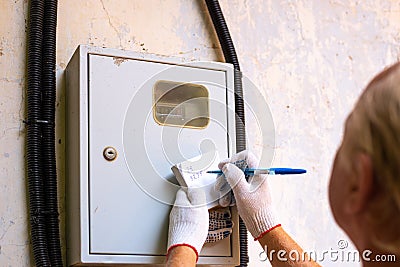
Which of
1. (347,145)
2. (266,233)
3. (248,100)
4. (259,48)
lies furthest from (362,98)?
(259,48)

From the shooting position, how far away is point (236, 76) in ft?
4.79

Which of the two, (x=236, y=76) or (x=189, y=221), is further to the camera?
(x=236, y=76)

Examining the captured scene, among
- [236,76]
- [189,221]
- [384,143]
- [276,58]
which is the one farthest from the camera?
[276,58]

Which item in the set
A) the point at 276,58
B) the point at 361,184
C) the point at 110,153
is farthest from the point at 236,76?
the point at 361,184

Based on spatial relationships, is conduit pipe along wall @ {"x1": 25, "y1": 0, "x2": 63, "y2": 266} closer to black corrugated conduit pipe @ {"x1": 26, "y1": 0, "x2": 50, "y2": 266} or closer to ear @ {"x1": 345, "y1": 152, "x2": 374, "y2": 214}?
black corrugated conduit pipe @ {"x1": 26, "y1": 0, "x2": 50, "y2": 266}

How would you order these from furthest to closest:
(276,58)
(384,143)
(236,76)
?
(276,58)
(236,76)
(384,143)

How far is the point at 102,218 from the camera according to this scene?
1.27m

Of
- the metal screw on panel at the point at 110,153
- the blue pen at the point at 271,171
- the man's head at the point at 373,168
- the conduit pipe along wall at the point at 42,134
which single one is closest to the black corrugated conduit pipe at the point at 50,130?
the conduit pipe along wall at the point at 42,134

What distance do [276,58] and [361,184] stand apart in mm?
929

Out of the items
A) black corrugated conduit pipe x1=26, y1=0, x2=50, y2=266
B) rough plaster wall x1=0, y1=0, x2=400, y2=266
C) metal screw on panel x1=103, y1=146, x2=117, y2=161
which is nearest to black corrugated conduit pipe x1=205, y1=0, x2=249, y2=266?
rough plaster wall x1=0, y1=0, x2=400, y2=266

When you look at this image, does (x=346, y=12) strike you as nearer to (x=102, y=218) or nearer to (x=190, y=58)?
(x=190, y=58)

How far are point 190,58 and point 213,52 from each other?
0.06 meters

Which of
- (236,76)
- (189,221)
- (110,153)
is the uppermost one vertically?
(236,76)

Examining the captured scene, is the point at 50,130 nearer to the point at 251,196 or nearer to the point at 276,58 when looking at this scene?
the point at 251,196
